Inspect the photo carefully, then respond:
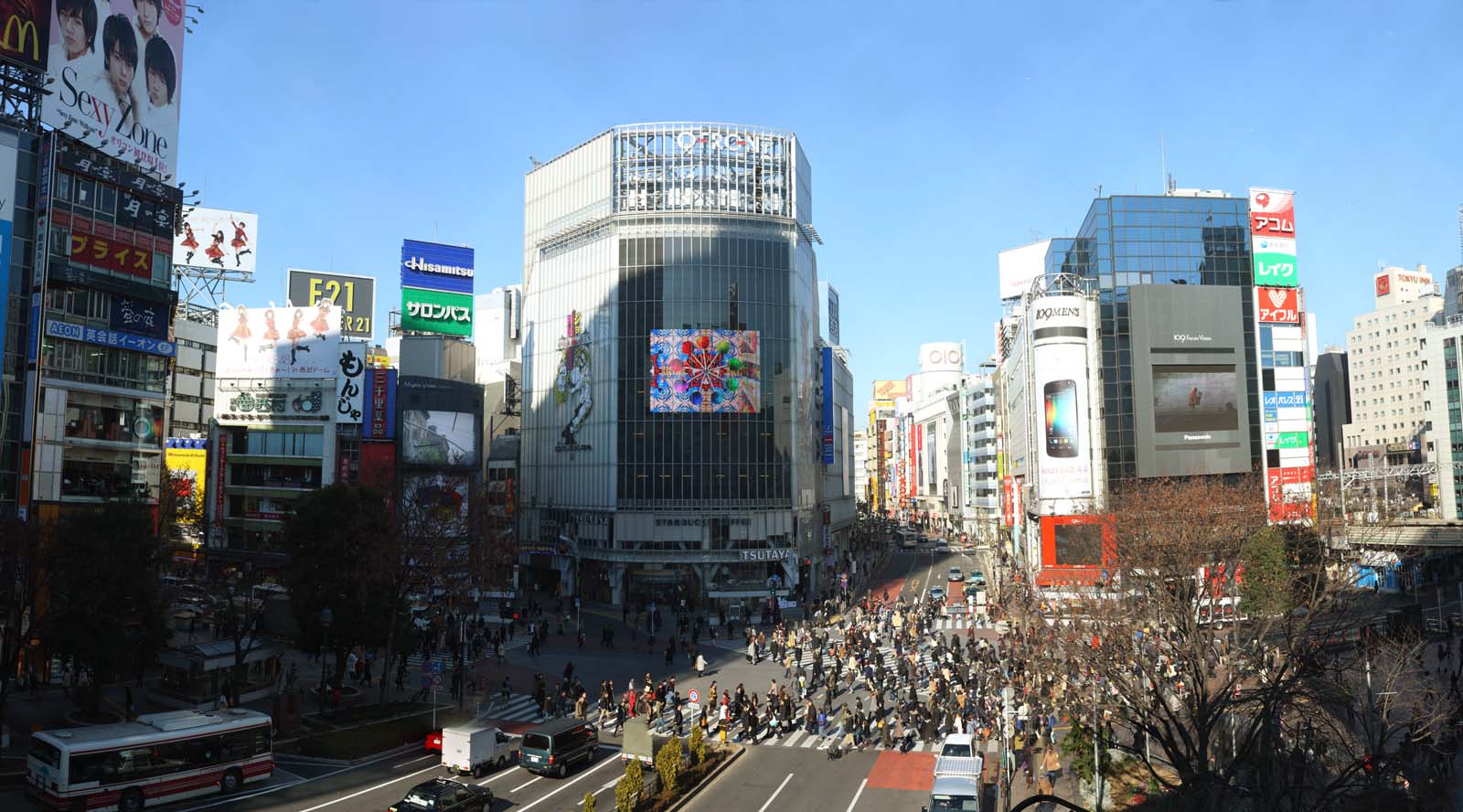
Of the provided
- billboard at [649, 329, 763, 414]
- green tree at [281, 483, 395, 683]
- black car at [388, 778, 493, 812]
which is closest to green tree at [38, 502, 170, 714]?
green tree at [281, 483, 395, 683]

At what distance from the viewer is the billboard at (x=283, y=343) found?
74.7 metres

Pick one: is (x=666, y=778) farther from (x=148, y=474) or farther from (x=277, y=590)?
(x=277, y=590)

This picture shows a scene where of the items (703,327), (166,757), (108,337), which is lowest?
(166,757)

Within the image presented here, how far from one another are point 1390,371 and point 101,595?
160724mm

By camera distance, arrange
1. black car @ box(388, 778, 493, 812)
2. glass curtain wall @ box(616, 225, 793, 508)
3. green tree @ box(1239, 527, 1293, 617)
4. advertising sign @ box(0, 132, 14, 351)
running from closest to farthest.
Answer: black car @ box(388, 778, 493, 812) < advertising sign @ box(0, 132, 14, 351) < green tree @ box(1239, 527, 1293, 617) < glass curtain wall @ box(616, 225, 793, 508)

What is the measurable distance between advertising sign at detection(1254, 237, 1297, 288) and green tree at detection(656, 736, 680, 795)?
66437 mm

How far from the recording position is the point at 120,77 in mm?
46406

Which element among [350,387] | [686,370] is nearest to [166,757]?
[686,370]

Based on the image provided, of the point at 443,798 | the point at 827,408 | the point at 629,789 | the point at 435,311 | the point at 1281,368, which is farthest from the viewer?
the point at 827,408

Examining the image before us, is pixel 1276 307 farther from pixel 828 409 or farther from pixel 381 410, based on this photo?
pixel 381 410

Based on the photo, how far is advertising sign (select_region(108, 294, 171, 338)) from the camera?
44.8 meters

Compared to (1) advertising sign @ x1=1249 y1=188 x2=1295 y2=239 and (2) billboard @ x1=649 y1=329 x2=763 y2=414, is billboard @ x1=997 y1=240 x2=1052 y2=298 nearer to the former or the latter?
(1) advertising sign @ x1=1249 y1=188 x2=1295 y2=239

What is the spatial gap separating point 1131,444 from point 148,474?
63.5m

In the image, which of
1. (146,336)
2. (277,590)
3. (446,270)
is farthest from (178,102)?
(446,270)
